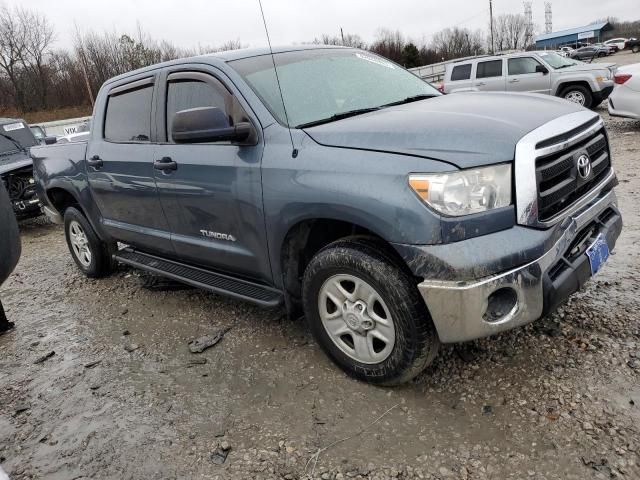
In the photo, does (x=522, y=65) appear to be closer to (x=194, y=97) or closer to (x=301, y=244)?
(x=194, y=97)

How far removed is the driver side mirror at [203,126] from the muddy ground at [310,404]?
1.40 m

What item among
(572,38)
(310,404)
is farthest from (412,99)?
(572,38)

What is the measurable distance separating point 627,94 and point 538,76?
4.14m

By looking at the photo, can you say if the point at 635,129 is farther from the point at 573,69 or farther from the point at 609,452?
the point at 609,452

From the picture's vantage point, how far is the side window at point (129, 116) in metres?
3.93

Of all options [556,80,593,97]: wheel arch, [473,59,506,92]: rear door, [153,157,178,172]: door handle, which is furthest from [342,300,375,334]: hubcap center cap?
[473,59,506,92]: rear door

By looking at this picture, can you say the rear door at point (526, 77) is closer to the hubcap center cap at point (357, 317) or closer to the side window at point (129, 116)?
the side window at point (129, 116)

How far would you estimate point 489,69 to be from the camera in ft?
44.2

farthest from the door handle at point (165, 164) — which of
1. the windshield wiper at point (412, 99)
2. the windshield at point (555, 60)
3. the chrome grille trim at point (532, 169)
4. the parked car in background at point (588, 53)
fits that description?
the parked car in background at point (588, 53)

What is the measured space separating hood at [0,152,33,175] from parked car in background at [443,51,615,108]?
28.7 ft

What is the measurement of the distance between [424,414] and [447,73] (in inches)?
520

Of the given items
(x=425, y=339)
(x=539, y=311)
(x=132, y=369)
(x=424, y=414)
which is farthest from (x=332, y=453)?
(x=132, y=369)

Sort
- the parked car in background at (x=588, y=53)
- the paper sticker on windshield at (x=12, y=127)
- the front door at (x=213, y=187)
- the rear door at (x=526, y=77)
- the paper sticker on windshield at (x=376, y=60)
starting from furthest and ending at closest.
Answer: the parked car in background at (x=588, y=53), the rear door at (x=526, y=77), the paper sticker on windshield at (x=12, y=127), the paper sticker on windshield at (x=376, y=60), the front door at (x=213, y=187)

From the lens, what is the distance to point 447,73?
1430 centimetres
